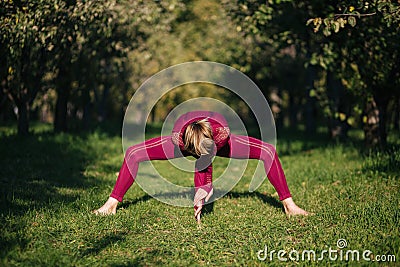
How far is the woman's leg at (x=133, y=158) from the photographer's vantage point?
601 cm

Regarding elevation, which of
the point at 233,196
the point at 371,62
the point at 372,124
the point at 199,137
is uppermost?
the point at 371,62

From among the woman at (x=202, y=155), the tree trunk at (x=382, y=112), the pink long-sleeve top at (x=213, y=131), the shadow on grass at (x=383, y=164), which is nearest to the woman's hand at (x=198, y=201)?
the woman at (x=202, y=155)

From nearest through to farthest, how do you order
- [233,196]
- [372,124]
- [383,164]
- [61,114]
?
[233,196] → [383,164] → [372,124] → [61,114]

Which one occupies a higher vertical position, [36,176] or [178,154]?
[178,154]

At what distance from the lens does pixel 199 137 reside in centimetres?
563

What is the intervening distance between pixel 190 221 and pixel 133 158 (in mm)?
1150

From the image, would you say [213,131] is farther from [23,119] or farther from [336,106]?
[336,106]

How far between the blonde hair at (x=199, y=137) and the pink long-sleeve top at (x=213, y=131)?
120 millimetres

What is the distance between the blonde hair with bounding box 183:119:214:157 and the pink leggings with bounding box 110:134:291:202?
32 cm

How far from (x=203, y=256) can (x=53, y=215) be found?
7.38 ft

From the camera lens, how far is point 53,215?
5805 mm

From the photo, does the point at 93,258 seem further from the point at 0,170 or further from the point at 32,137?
the point at 32,137

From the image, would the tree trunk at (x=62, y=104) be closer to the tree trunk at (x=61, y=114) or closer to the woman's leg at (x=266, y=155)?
the tree trunk at (x=61, y=114)

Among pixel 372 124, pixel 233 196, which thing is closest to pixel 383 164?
pixel 372 124
